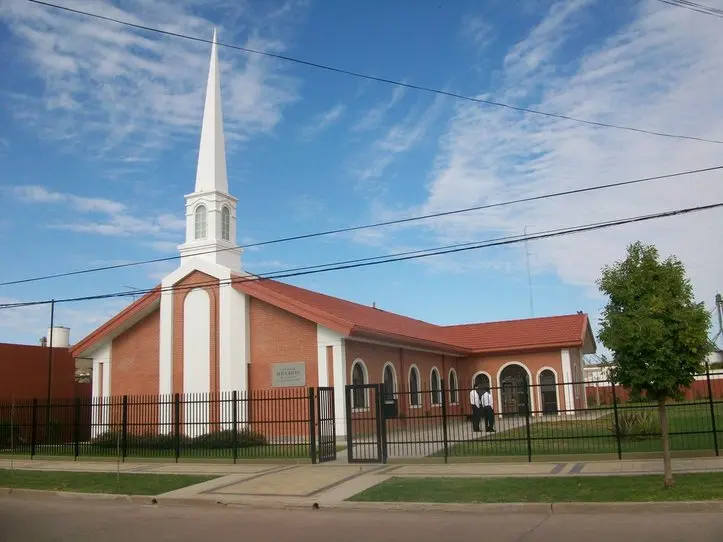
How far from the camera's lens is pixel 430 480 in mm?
14617

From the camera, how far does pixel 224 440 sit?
71.9 ft

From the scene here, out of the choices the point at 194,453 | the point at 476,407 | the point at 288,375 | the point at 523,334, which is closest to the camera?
the point at 194,453

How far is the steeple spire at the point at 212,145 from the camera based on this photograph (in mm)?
28641

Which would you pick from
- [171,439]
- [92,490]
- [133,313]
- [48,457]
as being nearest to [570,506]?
[92,490]

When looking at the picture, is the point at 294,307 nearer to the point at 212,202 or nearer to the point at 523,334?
the point at 212,202

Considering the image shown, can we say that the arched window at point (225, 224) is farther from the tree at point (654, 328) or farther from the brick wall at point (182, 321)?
the tree at point (654, 328)

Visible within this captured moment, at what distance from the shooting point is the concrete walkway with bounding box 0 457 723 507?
13492 mm

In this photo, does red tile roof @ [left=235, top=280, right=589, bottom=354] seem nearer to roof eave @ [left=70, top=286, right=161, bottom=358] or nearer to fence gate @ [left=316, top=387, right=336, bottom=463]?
roof eave @ [left=70, top=286, right=161, bottom=358]

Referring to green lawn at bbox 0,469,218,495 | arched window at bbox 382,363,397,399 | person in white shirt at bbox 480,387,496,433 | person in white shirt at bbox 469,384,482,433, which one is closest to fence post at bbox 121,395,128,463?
green lawn at bbox 0,469,218,495

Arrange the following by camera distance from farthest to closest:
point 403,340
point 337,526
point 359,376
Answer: point 403,340, point 359,376, point 337,526

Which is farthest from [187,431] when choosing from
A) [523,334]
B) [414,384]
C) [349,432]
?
[523,334]

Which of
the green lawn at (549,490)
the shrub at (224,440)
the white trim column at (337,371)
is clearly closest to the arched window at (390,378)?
the white trim column at (337,371)

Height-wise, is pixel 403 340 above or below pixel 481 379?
above

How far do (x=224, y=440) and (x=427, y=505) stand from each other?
11.4 meters
